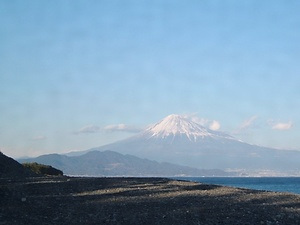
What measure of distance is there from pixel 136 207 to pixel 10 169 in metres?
20.1

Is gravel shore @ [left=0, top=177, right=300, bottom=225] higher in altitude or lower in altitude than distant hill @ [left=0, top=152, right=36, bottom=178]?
lower

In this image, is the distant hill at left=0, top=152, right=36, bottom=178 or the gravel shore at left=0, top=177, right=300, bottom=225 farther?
the distant hill at left=0, top=152, right=36, bottom=178

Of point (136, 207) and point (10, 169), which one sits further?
point (10, 169)

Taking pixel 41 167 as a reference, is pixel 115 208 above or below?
below

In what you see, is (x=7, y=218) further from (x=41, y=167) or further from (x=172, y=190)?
(x=41, y=167)

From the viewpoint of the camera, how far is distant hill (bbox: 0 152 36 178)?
3842 cm

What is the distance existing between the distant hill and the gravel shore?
28.6ft

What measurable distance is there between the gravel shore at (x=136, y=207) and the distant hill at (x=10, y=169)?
8.73 m

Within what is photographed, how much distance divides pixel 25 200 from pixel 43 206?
1471 millimetres

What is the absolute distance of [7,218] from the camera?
61.3ft

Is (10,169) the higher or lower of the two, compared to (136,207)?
higher

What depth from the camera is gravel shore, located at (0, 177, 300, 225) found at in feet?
63.7

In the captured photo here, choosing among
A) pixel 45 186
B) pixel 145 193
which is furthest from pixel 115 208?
pixel 45 186

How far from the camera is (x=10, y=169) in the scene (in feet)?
132
